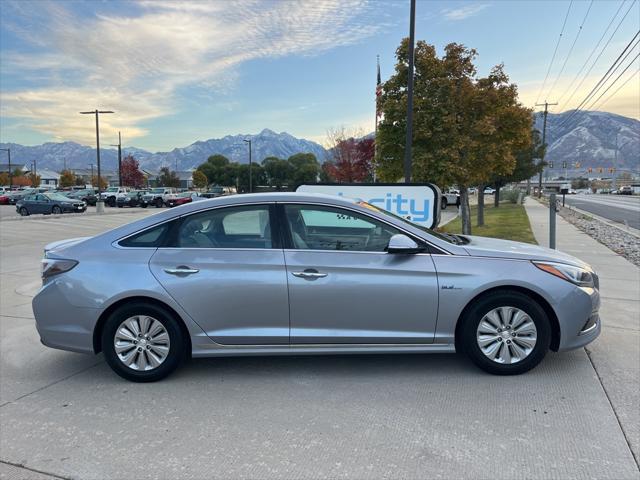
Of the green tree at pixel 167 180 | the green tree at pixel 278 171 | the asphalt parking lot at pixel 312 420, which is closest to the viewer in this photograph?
the asphalt parking lot at pixel 312 420

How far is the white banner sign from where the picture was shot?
346 inches

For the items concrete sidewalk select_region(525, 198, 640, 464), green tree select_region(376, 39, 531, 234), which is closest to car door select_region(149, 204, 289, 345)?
concrete sidewalk select_region(525, 198, 640, 464)

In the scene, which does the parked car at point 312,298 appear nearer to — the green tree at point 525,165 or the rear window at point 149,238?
the rear window at point 149,238

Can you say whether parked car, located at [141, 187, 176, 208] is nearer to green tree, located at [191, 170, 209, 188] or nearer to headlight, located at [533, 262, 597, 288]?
green tree, located at [191, 170, 209, 188]

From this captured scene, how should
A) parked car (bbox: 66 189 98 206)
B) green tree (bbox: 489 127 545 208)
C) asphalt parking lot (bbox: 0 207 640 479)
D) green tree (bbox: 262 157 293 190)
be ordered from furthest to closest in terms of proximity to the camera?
1. green tree (bbox: 262 157 293 190)
2. parked car (bbox: 66 189 98 206)
3. green tree (bbox: 489 127 545 208)
4. asphalt parking lot (bbox: 0 207 640 479)

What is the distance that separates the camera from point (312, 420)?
3.39 m

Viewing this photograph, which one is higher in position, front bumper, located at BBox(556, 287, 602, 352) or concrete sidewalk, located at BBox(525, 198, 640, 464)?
front bumper, located at BBox(556, 287, 602, 352)

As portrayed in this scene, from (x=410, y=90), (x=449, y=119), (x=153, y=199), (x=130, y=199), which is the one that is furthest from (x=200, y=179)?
(x=410, y=90)

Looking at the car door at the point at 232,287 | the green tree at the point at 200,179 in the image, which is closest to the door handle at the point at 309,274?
the car door at the point at 232,287

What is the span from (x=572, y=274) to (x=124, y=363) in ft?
12.3

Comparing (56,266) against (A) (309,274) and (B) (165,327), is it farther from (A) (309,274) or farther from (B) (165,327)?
(A) (309,274)

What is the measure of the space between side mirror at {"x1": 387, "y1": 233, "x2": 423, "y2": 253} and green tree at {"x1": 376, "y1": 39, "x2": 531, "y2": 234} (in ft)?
27.4

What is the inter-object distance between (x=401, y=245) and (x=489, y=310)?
899 mm

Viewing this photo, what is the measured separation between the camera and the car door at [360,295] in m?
3.92
